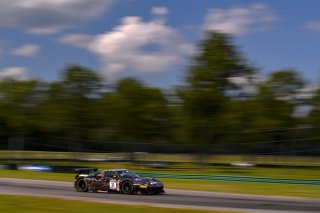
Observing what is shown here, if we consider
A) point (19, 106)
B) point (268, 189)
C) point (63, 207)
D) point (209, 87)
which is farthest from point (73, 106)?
point (63, 207)

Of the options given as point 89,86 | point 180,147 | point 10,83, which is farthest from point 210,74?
point 10,83

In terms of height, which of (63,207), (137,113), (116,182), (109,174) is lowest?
(63,207)

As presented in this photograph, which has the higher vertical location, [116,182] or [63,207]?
[116,182]

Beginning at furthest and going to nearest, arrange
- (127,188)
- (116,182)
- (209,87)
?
(209,87)
(116,182)
(127,188)

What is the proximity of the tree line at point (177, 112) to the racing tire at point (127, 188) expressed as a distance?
35954 millimetres

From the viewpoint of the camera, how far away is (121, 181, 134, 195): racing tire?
20969mm

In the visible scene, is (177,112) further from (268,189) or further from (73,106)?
(268,189)

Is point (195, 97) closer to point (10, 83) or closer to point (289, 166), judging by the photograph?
point (289, 166)

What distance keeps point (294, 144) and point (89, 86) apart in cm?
3550

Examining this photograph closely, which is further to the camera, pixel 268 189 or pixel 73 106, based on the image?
pixel 73 106

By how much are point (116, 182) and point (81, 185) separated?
2.19 meters

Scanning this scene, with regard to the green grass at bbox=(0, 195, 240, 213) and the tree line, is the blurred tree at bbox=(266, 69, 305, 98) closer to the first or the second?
the tree line

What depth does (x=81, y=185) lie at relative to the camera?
2289 cm

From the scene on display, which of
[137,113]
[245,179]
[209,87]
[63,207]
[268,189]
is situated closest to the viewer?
[63,207]
